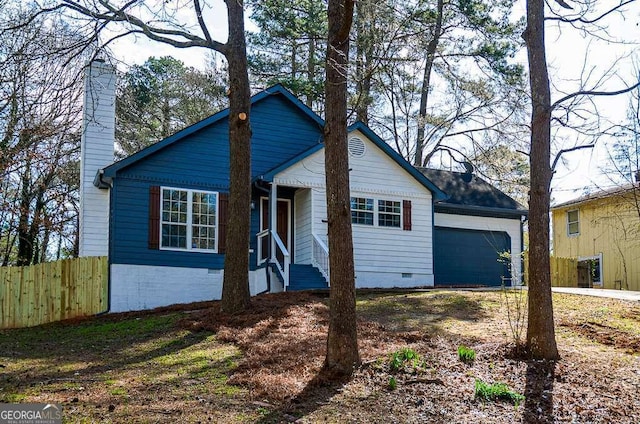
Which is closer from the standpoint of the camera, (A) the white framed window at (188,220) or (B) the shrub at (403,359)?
(B) the shrub at (403,359)

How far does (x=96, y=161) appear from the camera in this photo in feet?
51.6

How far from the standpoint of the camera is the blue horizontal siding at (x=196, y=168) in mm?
14977

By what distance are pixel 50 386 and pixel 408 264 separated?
1219cm

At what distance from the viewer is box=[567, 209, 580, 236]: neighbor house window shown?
25.3 metres

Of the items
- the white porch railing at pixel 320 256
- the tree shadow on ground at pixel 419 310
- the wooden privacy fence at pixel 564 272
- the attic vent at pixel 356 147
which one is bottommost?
the tree shadow on ground at pixel 419 310

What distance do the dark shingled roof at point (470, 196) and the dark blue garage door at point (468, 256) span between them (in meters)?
0.75

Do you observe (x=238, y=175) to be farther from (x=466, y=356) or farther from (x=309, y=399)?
(x=309, y=399)

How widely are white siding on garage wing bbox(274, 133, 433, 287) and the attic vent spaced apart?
11 cm

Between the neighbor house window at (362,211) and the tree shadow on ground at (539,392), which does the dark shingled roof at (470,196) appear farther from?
the tree shadow on ground at (539,392)

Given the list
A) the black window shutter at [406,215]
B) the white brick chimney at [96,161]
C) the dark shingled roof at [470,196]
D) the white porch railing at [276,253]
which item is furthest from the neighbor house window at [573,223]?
the white brick chimney at [96,161]

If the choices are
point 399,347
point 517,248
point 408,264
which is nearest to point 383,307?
point 399,347

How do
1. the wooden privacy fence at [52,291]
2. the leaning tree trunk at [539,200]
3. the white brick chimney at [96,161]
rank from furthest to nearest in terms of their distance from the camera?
1. the white brick chimney at [96,161]
2. the wooden privacy fence at [52,291]
3. the leaning tree trunk at [539,200]

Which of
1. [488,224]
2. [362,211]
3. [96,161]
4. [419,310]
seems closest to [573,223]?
[488,224]

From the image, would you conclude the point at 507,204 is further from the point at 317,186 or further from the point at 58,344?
the point at 58,344
